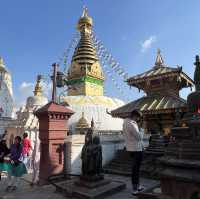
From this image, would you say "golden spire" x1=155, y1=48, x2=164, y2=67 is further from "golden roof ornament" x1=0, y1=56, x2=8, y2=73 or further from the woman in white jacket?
"golden roof ornament" x1=0, y1=56, x2=8, y2=73

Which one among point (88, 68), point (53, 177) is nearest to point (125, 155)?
point (53, 177)

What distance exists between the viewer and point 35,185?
612 cm

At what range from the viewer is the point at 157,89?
48.5 ft

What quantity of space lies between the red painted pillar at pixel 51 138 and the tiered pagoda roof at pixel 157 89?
6567mm

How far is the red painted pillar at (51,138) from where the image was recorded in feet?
20.8

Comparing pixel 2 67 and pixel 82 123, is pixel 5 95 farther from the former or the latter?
pixel 82 123

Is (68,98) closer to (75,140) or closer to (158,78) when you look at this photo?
(158,78)

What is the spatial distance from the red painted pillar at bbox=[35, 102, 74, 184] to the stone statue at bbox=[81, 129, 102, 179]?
1.51m

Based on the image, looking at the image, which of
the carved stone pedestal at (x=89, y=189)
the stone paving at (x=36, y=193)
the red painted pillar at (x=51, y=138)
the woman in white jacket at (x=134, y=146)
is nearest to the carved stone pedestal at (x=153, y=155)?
the stone paving at (x=36, y=193)

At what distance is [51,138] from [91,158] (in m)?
1.75

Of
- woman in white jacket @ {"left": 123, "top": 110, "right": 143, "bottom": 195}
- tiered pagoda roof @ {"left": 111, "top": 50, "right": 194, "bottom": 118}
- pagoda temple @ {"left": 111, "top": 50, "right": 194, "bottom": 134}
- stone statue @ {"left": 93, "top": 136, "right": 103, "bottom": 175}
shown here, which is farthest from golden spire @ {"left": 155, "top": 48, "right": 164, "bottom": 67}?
woman in white jacket @ {"left": 123, "top": 110, "right": 143, "bottom": 195}

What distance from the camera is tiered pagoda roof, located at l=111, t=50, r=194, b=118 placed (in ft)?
42.0

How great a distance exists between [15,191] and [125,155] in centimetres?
483

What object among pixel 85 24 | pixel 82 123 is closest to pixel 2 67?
pixel 85 24
